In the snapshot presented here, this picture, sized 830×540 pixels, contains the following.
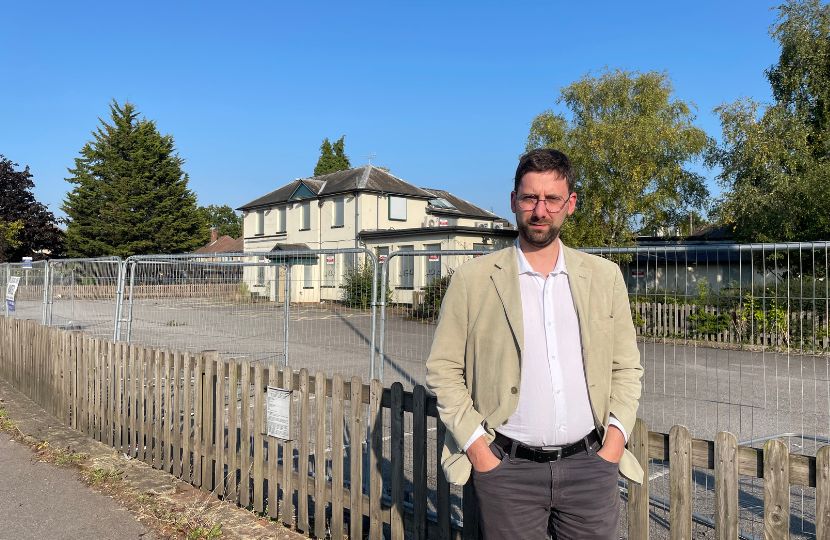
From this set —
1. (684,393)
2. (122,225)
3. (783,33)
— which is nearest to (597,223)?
(783,33)

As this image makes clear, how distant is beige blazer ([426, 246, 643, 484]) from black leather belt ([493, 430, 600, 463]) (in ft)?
0.23

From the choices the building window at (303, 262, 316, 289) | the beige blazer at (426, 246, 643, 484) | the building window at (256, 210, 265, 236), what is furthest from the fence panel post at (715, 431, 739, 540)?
the building window at (256, 210, 265, 236)

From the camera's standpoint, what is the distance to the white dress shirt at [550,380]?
248 cm

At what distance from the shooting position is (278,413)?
4656 millimetres

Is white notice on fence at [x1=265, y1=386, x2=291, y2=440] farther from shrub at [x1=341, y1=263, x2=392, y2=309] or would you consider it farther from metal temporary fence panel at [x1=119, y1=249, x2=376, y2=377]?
metal temporary fence panel at [x1=119, y1=249, x2=376, y2=377]

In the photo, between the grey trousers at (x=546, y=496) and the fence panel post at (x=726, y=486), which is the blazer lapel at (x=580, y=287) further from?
the fence panel post at (x=726, y=486)

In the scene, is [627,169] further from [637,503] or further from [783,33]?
[637,503]

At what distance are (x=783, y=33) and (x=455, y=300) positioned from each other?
78.4ft

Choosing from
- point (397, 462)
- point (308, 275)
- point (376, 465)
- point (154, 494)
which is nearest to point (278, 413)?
point (376, 465)

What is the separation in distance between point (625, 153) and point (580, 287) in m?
23.8

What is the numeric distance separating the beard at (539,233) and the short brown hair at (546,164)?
0.49 feet

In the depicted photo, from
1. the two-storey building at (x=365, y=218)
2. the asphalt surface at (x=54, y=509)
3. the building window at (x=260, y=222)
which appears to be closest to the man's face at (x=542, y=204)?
the asphalt surface at (x=54, y=509)

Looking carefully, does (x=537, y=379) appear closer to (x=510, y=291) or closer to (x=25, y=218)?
(x=510, y=291)

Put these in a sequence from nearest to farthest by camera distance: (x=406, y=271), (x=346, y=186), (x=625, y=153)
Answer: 1. (x=406, y=271)
2. (x=625, y=153)
3. (x=346, y=186)
